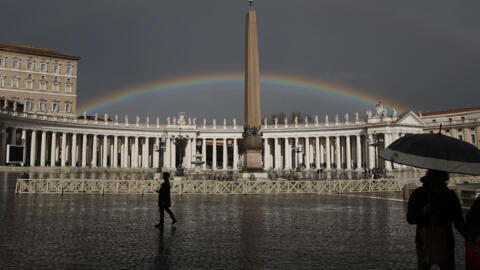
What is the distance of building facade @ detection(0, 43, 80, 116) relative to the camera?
232 feet

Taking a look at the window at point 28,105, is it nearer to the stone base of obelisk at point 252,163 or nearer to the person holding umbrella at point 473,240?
the stone base of obelisk at point 252,163

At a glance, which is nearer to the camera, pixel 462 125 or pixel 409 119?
pixel 409 119

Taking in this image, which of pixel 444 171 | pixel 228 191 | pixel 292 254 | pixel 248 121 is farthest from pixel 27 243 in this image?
pixel 248 121

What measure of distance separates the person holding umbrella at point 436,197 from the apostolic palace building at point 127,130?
58.9 meters

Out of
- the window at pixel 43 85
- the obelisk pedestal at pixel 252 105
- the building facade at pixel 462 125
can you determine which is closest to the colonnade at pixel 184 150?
the window at pixel 43 85

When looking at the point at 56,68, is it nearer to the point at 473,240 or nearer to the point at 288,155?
the point at 288,155

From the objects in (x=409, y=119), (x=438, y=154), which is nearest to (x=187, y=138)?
(x=409, y=119)

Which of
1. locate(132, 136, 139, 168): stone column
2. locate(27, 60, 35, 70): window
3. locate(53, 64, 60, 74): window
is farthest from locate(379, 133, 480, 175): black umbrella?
locate(53, 64, 60, 74): window

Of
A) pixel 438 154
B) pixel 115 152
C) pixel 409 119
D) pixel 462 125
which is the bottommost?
pixel 438 154

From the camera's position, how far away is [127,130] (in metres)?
78.2

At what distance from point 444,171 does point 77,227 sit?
9.53 meters

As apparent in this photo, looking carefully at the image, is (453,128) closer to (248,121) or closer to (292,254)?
(248,121)

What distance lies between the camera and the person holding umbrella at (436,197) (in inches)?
191

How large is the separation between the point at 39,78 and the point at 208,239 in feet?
244
